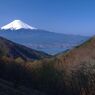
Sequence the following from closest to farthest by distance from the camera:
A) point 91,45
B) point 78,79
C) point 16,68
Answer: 1. point 78,79
2. point 16,68
3. point 91,45

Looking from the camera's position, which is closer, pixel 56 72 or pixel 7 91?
pixel 7 91

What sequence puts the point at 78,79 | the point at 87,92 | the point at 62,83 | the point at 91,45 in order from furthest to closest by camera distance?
the point at 91,45 < the point at 62,83 < the point at 78,79 < the point at 87,92

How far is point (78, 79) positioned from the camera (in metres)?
60.9

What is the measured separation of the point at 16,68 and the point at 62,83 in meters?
15.0

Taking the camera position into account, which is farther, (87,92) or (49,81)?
(49,81)

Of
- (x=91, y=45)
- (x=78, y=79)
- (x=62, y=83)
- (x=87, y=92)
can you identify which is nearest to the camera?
(x=87, y=92)

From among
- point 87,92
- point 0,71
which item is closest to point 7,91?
point 87,92

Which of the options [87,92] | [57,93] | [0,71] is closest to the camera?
[87,92]

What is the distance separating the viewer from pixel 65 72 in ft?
254

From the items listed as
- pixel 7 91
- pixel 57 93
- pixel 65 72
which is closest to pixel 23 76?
pixel 65 72

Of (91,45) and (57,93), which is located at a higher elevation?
(91,45)

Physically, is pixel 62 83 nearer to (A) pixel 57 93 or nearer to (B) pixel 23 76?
(A) pixel 57 93

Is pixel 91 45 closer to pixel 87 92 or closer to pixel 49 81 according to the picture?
pixel 49 81

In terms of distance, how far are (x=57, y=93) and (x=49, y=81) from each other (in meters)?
9.43
